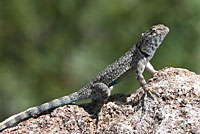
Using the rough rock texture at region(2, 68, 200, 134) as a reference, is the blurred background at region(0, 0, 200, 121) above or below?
above

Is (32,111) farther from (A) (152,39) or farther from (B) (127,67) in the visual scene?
(A) (152,39)

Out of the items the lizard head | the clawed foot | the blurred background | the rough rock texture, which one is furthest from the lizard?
the blurred background

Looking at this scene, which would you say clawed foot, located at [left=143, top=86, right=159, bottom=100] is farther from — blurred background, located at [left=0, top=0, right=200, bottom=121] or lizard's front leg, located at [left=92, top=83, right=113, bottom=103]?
blurred background, located at [left=0, top=0, right=200, bottom=121]

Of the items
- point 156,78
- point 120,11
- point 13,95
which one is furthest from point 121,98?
point 13,95

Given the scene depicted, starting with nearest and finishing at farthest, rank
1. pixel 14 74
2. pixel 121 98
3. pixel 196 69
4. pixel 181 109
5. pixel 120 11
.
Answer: pixel 181 109 → pixel 121 98 → pixel 196 69 → pixel 120 11 → pixel 14 74

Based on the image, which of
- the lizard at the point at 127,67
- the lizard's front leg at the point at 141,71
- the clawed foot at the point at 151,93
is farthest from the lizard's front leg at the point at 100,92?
the clawed foot at the point at 151,93

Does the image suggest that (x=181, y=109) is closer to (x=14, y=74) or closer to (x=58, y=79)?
(x=58, y=79)
